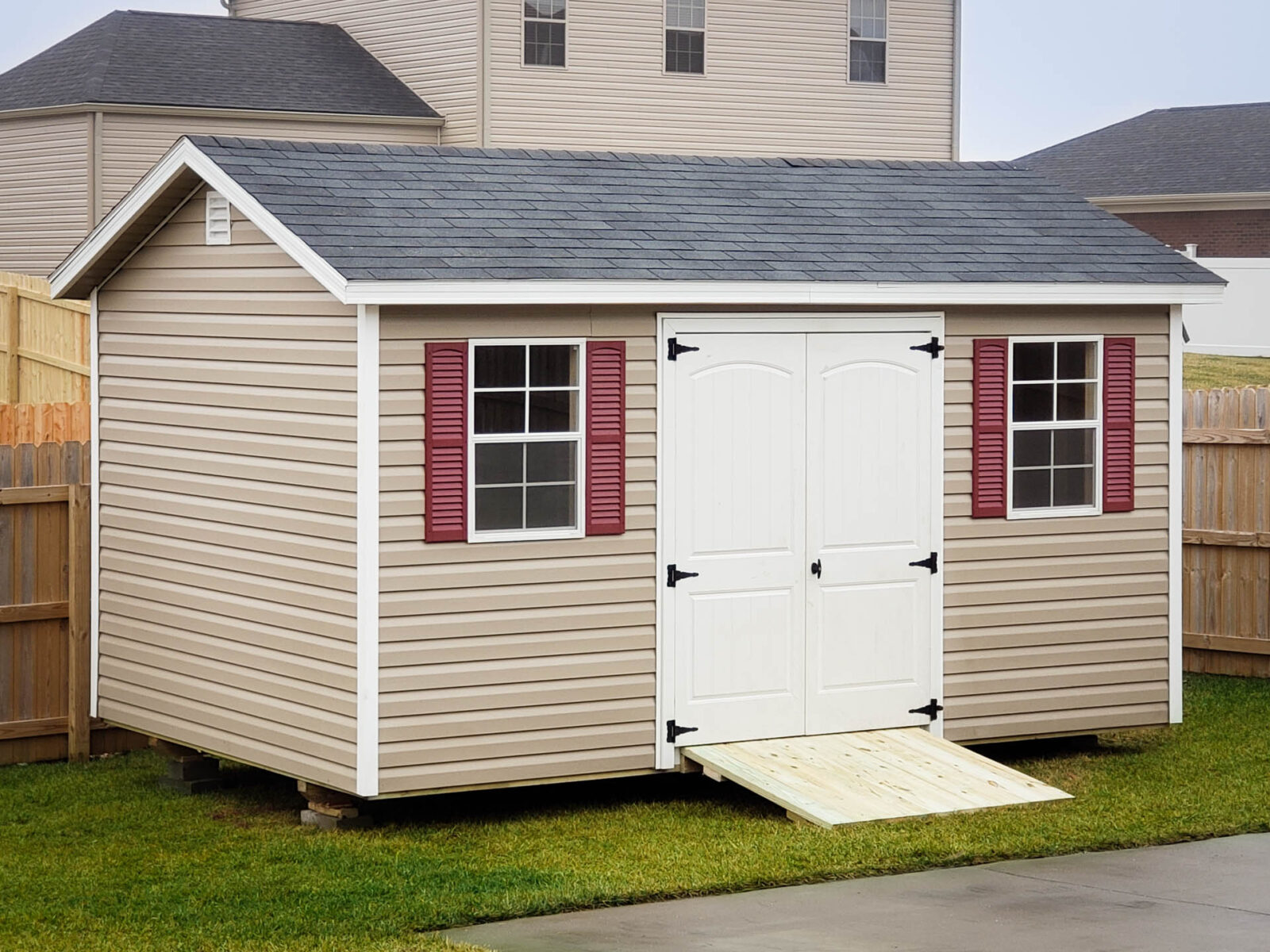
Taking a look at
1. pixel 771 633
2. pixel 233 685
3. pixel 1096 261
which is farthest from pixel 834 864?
pixel 1096 261

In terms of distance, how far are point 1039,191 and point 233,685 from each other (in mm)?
5819

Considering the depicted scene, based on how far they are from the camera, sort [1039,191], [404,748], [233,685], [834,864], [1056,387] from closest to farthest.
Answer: [834,864], [404,748], [233,685], [1056,387], [1039,191]

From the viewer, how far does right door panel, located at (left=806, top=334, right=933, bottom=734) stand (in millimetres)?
10344

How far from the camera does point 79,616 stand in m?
11.3

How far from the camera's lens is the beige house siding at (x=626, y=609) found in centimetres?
925

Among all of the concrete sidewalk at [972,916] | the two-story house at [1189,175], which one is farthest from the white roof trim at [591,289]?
the two-story house at [1189,175]

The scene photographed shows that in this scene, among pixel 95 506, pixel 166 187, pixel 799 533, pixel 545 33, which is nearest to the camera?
pixel 166 187

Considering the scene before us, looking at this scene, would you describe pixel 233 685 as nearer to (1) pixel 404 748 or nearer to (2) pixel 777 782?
(1) pixel 404 748

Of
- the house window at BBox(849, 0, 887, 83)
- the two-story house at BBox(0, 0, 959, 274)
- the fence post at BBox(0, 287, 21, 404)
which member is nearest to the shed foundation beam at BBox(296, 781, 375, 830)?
the fence post at BBox(0, 287, 21, 404)

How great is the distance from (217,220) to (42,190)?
64.6 feet

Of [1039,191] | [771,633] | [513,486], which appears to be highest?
[1039,191]

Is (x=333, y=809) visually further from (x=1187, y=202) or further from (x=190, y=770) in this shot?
(x=1187, y=202)

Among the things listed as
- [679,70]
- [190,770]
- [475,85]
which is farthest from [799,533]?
[679,70]

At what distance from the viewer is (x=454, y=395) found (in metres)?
9.31
